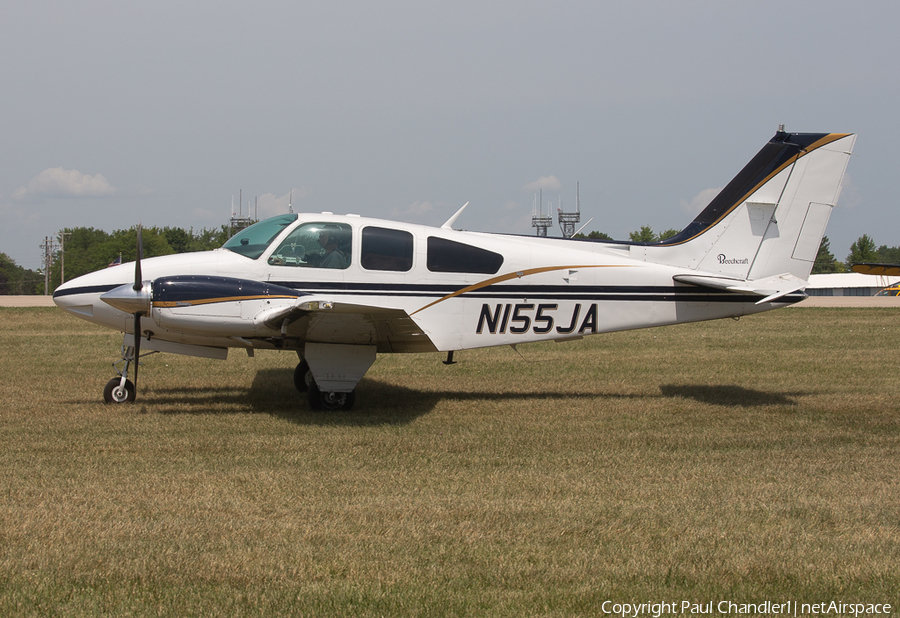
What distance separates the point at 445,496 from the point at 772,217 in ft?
22.3

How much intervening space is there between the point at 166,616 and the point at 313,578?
0.75 m

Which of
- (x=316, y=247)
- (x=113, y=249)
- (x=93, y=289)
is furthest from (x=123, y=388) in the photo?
(x=113, y=249)

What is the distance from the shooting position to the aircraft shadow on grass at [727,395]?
30.8 feet

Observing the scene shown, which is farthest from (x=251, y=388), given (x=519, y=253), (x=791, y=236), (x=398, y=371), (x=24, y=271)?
(x=24, y=271)

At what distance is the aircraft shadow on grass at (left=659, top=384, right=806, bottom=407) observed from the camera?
938 cm

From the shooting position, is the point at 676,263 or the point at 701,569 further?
the point at 676,263

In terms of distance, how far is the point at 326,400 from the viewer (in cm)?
872

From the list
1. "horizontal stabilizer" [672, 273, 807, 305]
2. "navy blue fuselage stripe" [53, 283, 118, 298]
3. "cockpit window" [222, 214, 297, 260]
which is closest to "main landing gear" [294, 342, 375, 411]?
"cockpit window" [222, 214, 297, 260]

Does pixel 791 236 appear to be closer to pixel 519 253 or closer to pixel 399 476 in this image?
pixel 519 253

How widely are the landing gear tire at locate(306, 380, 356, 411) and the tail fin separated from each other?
4456 millimetres

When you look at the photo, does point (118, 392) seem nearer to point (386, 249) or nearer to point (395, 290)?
point (395, 290)

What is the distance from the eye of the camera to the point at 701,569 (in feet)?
13.0

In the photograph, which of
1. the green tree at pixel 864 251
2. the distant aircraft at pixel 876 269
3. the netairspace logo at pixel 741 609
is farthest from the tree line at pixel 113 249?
the netairspace logo at pixel 741 609

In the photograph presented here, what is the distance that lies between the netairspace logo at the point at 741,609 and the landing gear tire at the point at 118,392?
7.08 meters
